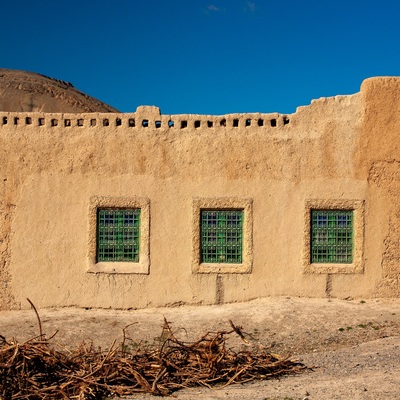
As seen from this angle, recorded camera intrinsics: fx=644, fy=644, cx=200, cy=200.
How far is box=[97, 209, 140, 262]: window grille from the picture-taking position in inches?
442

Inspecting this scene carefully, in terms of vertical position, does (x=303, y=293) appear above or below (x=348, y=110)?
below

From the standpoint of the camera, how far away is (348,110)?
11.2m

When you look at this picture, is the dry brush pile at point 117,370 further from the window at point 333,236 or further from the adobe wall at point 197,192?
the window at point 333,236

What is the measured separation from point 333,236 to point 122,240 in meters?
3.66

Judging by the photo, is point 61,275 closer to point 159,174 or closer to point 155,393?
point 159,174

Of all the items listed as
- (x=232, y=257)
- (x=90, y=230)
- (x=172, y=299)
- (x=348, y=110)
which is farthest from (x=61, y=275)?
(x=348, y=110)

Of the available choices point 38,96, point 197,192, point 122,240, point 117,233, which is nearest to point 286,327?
point 197,192

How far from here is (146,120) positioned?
11.4m

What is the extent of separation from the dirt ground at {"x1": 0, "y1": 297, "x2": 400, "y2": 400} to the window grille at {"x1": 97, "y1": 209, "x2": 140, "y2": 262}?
3.12 feet

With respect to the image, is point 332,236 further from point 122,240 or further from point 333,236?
point 122,240

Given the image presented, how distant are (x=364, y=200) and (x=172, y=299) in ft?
12.2

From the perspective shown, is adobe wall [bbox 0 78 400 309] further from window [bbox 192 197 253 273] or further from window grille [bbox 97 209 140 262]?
window grille [bbox 97 209 140 262]

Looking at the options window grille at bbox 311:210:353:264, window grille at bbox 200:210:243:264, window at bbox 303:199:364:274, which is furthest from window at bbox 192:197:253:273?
window grille at bbox 311:210:353:264

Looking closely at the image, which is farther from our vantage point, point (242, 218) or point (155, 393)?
point (242, 218)
